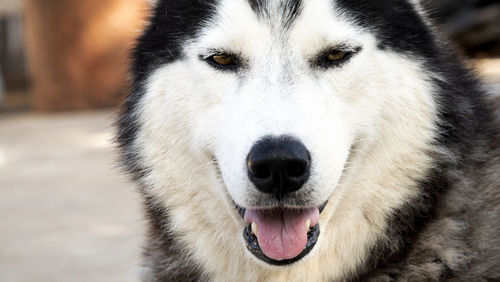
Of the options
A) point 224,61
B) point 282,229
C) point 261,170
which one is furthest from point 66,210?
point 261,170

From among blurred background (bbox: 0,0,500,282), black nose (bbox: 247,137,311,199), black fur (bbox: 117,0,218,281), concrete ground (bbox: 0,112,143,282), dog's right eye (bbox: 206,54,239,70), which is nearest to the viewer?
black nose (bbox: 247,137,311,199)

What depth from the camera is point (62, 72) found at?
11.1 meters

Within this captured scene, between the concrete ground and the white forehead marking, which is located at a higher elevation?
the white forehead marking

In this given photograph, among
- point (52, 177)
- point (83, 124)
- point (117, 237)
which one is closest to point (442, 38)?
point (117, 237)

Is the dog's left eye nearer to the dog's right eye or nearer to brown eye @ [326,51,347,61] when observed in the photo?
brown eye @ [326,51,347,61]

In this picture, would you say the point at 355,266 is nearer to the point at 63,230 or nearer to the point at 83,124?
the point at 63,230

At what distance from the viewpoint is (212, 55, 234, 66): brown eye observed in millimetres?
2750

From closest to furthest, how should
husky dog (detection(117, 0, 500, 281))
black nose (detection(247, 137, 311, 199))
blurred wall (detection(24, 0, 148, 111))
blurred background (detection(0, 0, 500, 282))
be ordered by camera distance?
black nose (detection(247, 137, 311, 199)), husky dog (detection(117, 0, 500, 281)), blurred background (detection(0, 0, 500, 282)), blurred wall (detection(24, 0, 148, 111))

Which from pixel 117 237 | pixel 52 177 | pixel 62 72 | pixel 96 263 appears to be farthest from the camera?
pixel 62 72

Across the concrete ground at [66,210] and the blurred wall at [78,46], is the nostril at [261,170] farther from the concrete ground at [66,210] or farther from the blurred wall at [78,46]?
the blurred wall at [78,46]

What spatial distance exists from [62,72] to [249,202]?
8956 millimetres

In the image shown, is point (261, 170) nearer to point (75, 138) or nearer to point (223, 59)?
point (223, 59)

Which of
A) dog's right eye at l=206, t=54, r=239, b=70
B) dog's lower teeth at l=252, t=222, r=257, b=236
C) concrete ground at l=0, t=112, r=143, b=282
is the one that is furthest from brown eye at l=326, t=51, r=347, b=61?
concrete ground at l=0, t=112, r=143, b=282

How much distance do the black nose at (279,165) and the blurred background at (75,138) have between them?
93cm
